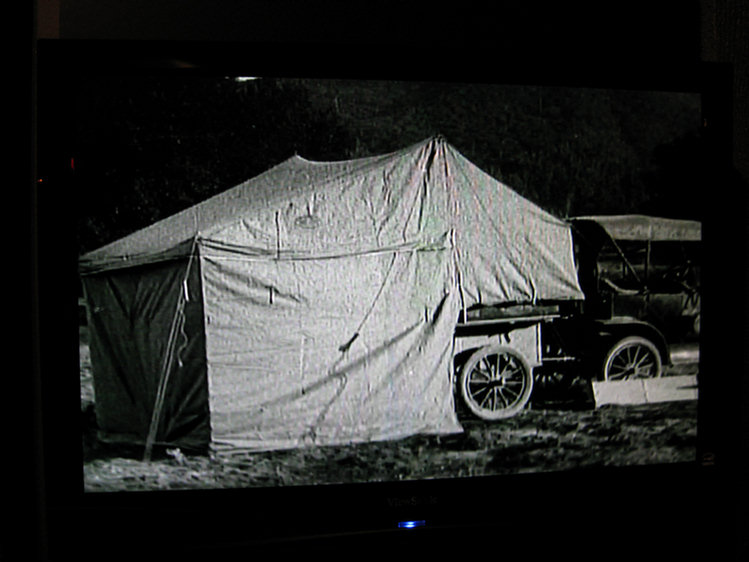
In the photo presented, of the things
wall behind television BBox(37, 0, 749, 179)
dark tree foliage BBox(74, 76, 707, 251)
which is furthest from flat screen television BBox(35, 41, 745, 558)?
wall behind television BBox(37, 0, 749, 179)

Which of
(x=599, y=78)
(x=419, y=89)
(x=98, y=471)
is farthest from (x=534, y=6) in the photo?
(x=98, y=471)

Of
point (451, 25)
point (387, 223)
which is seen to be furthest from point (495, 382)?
point (451, 25)

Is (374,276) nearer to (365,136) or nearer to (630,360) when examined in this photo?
(365,136)

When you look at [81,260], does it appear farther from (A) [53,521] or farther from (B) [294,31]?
(B) [294,31]

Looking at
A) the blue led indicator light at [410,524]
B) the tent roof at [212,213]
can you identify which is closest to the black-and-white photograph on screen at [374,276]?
the tent roof at [212,213]

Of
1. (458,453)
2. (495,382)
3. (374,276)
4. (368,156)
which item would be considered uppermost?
(368,156)

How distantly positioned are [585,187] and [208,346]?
0.91 meters

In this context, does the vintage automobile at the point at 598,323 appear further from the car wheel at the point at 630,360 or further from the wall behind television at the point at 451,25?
the wall behind television at the point at 451,25

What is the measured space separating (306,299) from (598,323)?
2.21 ft

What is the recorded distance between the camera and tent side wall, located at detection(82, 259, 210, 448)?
1351mm

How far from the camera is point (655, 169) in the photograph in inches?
59.1

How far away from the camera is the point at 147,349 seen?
1.36 metres

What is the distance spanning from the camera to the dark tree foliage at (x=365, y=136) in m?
1.34

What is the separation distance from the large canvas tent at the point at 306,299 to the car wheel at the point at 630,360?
0.80 ft
